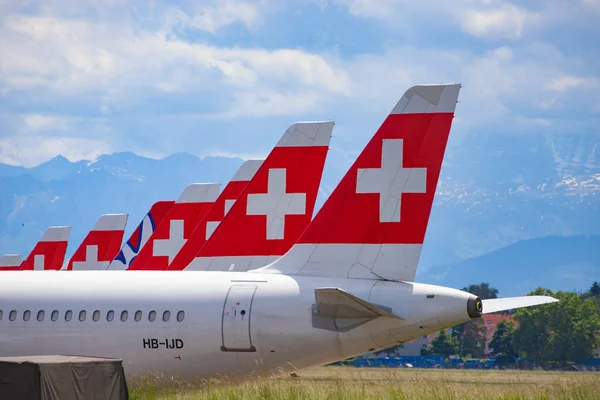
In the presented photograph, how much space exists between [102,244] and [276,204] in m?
23.4

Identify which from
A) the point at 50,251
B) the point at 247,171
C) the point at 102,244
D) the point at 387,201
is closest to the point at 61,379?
the point at 387,201

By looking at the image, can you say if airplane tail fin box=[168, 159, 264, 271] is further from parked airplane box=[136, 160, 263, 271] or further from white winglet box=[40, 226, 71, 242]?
white winglet box=[40, 226, 71, 242]

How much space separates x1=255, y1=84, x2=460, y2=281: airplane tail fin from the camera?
65.2 ft

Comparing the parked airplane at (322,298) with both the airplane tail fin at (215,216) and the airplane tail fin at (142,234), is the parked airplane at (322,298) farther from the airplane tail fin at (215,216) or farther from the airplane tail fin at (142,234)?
the airplane tail fin at (142,234)

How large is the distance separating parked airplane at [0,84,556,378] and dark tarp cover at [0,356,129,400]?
3840mm

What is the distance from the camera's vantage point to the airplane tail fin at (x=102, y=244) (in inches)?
1885

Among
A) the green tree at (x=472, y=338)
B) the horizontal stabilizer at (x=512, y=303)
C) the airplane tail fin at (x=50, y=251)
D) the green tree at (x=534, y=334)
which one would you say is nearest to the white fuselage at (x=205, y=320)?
the horizontal stabilizer at (x=512, y=303)

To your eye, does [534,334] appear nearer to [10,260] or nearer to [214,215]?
[10,260]

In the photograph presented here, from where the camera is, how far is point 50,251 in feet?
177

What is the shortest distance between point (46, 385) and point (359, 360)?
8861 centimetres

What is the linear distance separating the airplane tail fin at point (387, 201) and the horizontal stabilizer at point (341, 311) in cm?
128

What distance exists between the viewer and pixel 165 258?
35.4m

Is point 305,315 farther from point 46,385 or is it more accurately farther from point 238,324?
point 46,385

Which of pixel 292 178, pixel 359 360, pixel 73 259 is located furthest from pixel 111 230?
pixel 359 360
